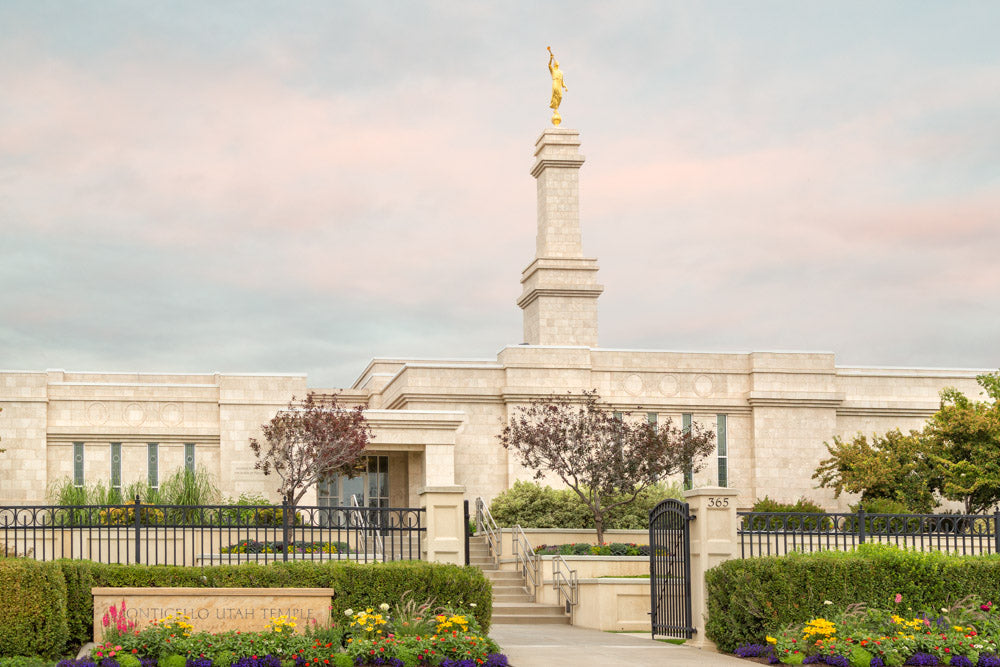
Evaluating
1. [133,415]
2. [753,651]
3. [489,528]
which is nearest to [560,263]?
[489,528]

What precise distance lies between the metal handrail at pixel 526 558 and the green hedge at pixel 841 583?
10.0 meters

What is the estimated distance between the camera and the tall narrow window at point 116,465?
37469 millimetres

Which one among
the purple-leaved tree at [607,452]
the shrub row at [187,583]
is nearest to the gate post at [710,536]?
the shrub row at [187,583]

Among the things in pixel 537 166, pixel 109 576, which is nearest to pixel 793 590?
pixel 109 576

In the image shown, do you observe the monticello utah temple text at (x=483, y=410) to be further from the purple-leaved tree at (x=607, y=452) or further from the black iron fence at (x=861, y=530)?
the black iron fence at (x=861, y=530)

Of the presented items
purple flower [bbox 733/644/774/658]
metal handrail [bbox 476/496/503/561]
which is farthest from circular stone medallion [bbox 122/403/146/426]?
purple flower [bbox 733/644/774/658]

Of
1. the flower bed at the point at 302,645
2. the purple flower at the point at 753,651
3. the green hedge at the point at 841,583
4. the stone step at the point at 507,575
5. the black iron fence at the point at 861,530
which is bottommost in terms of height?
the stone step at the point at 507,575

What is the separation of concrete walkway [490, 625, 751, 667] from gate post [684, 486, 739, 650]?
0.56 metres

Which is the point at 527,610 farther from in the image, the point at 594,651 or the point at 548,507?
the point at 548,507

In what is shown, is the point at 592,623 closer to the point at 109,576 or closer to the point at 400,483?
the point at 109,576

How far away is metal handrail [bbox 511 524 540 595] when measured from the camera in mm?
27594

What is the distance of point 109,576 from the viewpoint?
1683 cm

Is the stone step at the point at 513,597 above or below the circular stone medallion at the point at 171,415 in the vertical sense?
below

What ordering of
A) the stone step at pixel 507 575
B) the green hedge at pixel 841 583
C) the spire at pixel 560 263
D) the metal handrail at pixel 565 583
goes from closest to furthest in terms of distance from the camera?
the green hedge at pixel 841 583 < the metal handrail at pixel 565 583 < the stone step at pixel 507 575 < the spire at pixel 560 263
